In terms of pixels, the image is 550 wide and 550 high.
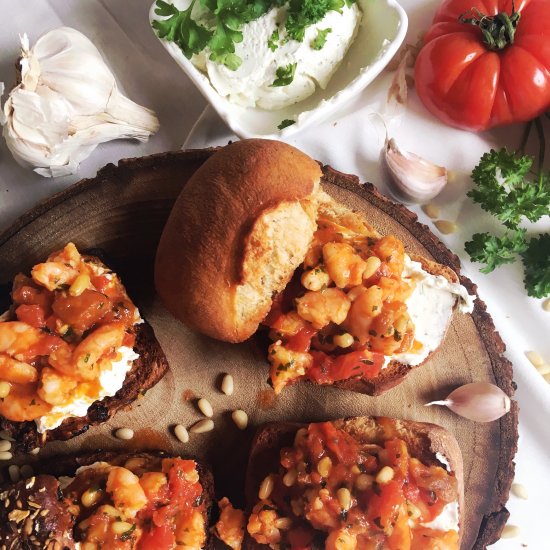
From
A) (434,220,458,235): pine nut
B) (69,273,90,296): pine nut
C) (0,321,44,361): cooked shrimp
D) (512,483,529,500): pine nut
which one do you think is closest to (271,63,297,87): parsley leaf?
(434,220,458,235): pine nut

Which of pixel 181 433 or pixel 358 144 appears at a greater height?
pixel 358 144

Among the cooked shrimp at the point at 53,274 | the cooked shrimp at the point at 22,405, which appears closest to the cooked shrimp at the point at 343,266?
the cooked shrimp at the point at 53,274

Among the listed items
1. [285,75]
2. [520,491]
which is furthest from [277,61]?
[520,491]

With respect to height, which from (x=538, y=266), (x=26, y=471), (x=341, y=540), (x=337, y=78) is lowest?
(x=26, y=471)

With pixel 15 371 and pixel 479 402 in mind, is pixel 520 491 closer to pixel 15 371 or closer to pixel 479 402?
pixel 479 402

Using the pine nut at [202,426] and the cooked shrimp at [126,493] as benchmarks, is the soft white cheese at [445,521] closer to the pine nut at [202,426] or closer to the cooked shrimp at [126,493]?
the pine nut at [202,426]

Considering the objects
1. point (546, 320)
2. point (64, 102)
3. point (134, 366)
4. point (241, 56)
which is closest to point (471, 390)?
point (546, 320)

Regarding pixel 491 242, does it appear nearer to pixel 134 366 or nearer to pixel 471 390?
pixel 471 390
